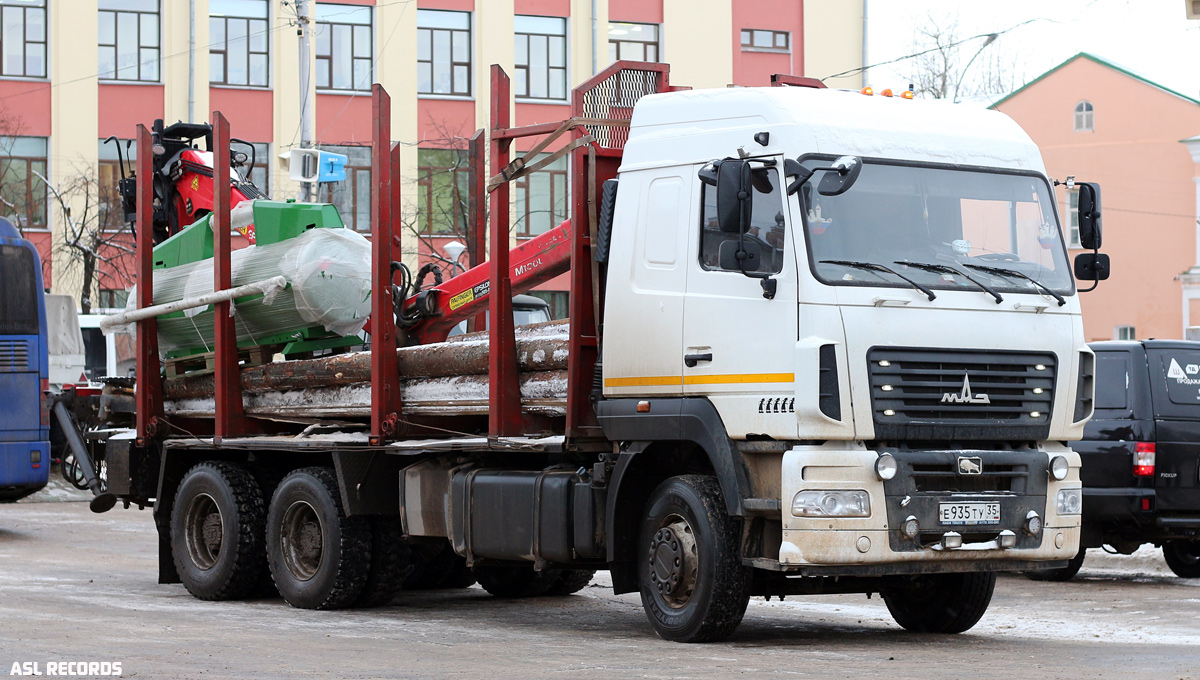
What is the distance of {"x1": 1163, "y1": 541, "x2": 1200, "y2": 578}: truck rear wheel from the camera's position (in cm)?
1515

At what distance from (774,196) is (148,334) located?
265 inches

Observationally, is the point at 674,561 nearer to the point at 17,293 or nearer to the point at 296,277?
the point at 296,277

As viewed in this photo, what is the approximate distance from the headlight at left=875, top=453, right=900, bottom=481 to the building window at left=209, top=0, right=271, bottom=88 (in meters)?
31.8

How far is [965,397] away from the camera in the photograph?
9391 millimetres

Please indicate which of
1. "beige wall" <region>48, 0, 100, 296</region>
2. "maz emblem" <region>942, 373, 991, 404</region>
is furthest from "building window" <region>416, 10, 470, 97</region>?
"maz emblem" <region>942, 373, 991, 404</region>

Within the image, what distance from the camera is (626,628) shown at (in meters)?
11.2

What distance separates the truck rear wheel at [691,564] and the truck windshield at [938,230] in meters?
1.46

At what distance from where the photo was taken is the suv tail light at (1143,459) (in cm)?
1383

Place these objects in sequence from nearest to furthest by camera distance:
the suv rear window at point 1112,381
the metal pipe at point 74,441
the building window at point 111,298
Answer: the suv rear window at point 1112,381, the metal pipe at point 74,441, the building window at point 111,298

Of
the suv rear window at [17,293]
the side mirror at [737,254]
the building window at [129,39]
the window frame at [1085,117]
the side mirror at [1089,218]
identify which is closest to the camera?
the side mirror at [737,254]

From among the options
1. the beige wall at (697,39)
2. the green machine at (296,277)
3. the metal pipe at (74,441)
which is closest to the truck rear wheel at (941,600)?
the green machine at (296,277)

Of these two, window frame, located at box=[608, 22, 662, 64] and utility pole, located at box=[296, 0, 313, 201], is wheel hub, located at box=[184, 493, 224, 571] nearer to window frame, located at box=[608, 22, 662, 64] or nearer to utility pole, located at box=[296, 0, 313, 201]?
utility pole, located at box=[296, 0, 313, 201]

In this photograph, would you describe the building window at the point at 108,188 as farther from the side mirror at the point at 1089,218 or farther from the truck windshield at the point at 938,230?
the truck windshield at the point at 938,230

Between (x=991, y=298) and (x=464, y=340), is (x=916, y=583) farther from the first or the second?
(x=464, y=340)
